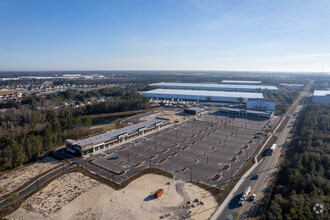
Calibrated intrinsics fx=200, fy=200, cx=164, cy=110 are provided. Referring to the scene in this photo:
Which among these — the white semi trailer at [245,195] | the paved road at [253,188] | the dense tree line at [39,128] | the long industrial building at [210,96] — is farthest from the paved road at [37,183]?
the long industrial building at [210,96]

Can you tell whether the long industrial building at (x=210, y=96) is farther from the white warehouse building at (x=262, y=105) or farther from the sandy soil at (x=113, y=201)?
the sandy soil at (x=113, y=201)

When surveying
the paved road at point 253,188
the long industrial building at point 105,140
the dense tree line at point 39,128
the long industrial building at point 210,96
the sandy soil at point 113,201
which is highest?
the long industrial building at point 210,96

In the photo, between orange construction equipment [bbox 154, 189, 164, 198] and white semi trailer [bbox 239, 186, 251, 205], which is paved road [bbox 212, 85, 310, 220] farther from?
orange construction equipment [bbox 154, 189, 164, 198]

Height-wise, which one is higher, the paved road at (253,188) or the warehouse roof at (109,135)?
the warehouse roof at (109,135)

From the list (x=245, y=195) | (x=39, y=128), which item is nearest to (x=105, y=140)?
(x=39, y=128)

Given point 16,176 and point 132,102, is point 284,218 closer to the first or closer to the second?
point 16,176

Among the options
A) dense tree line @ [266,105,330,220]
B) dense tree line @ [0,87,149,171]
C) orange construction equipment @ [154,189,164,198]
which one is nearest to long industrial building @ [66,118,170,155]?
dense tree line @ [0,87,149,171]
